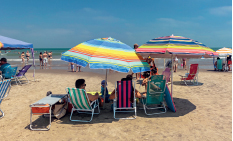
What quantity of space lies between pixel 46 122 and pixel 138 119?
6.98ft

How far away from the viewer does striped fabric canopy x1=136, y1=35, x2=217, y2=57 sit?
416 centimetres

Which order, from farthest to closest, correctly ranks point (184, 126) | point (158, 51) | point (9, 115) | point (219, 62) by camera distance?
point (219, 62)
point (9, 115)
point (158, 51)
point (184, 126)

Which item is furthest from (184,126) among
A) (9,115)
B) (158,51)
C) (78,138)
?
(9,115)

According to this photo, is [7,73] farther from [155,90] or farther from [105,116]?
[155,90]

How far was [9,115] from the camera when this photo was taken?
4582 mm

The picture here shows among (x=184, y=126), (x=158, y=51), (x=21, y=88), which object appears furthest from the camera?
(x=21, y=88)

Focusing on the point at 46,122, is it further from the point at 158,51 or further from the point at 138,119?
the point at 158,51

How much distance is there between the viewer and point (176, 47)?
14.2 feet

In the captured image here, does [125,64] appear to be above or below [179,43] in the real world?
below

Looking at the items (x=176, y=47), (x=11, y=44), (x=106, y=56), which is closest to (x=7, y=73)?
(x=11, y=44)

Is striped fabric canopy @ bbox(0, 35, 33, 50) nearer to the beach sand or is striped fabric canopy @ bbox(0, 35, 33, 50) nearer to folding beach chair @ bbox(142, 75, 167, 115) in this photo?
the beach sand

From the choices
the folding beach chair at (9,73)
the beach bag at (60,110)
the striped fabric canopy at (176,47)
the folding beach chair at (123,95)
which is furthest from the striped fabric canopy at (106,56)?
the folding beach chair at (9,73)

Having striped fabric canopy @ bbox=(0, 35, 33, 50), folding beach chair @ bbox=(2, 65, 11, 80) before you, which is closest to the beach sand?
striped fabric canopy @ bbox=(0, 35, 33, 50)

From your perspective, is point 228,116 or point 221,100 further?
point 221,100
